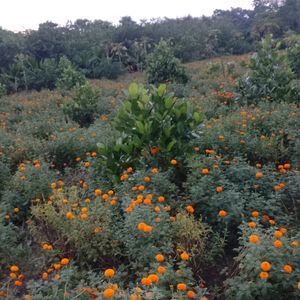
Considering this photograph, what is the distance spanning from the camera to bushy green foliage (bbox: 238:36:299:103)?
7.34 metres

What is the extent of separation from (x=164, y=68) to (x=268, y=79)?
22.7 ft

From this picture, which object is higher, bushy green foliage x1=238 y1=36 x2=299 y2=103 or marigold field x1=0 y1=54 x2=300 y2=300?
bushy green foliage x1=238 y1=36 x2=299 y2=103

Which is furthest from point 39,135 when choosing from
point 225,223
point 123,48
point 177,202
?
point 123,48

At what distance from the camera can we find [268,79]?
750 centimetres

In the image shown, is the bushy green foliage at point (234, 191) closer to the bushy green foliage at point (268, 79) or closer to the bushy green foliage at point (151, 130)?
the bushy green foliage at point (151, 130)

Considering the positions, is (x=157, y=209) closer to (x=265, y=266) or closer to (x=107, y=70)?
(x=265, y=266)

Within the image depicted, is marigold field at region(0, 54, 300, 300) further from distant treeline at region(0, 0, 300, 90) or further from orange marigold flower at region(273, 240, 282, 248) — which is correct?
distant treeline at region(0, 0, 300, 90)

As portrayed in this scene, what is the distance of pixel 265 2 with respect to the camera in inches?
1836

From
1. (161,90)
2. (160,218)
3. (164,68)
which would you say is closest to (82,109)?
(161,90)

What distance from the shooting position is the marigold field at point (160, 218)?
7.21 feet

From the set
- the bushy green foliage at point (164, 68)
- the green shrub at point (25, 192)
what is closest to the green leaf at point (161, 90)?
the green shrub at point (25, 192)

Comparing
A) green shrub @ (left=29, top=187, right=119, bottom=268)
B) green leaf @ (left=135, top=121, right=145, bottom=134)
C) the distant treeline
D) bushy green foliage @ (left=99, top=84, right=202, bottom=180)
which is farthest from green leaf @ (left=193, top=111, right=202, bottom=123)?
the distant treeline

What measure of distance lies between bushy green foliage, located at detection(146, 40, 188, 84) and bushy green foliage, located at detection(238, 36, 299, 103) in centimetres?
601

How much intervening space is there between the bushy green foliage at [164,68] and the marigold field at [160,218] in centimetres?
925
